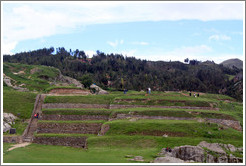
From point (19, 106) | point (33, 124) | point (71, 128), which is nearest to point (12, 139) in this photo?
point (33, 124)

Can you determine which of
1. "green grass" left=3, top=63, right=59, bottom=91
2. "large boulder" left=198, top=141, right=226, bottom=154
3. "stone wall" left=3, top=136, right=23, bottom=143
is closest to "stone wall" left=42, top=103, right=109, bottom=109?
"stone wall" left=3, top=136, right=23, bottom=143

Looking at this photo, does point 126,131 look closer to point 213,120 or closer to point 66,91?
point 213,120

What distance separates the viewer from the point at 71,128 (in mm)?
38188

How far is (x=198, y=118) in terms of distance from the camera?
124ft

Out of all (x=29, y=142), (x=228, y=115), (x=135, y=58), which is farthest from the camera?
(x=135, y=58)

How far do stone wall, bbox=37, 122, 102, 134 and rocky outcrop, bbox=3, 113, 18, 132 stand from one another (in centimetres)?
431

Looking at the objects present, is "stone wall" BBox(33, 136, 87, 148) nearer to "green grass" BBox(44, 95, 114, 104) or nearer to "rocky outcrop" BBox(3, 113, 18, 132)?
"rocky outcrop" BBox(3, 113, 18, 132)

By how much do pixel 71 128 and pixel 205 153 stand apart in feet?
63.2

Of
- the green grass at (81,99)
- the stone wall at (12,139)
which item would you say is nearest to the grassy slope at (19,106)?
the stone wall at (12,139)

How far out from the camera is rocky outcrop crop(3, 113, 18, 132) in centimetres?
3738

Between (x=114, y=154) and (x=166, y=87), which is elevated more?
(x=166, y=87)

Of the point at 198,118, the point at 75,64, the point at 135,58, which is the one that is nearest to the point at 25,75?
the point at 75,64

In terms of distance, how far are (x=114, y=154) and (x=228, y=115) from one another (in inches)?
820

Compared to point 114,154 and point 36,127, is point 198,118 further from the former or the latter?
point 36,127
